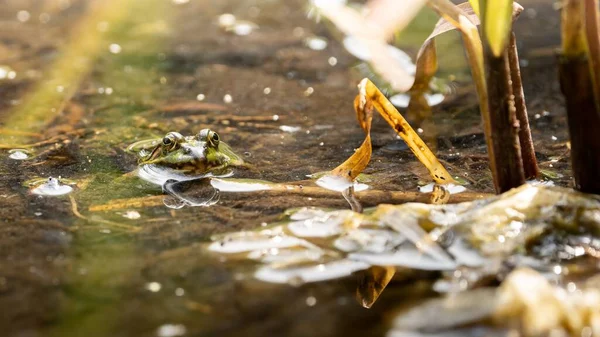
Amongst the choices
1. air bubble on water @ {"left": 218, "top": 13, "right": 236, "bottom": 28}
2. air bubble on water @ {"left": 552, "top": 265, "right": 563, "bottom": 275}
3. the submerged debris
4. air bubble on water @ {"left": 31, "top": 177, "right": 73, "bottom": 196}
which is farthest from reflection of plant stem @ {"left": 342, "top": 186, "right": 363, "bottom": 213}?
air bubble on water @ {"left": 218, "top": 13, "right": 236, "bottom": 28}

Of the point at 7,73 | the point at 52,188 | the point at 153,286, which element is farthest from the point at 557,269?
the point at 7,73

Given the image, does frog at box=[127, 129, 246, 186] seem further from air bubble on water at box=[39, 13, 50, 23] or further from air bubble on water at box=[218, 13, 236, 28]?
air bubble on water at box=[39, 13, 50, 23]

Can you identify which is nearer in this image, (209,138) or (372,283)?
(372,283)

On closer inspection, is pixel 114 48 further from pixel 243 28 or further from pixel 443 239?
pixel 443 239

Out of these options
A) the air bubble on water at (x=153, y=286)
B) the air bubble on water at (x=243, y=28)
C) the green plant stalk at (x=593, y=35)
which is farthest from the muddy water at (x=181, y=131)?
the green plant stalk at (x=593, y=35)

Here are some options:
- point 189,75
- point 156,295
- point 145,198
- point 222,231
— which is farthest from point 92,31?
point 156,295

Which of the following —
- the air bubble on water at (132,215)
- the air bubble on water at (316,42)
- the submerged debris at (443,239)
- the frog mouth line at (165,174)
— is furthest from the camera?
the air bubble on water at (316,42)

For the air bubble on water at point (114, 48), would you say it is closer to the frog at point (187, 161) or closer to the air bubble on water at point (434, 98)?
the frog at point (187, 161)
